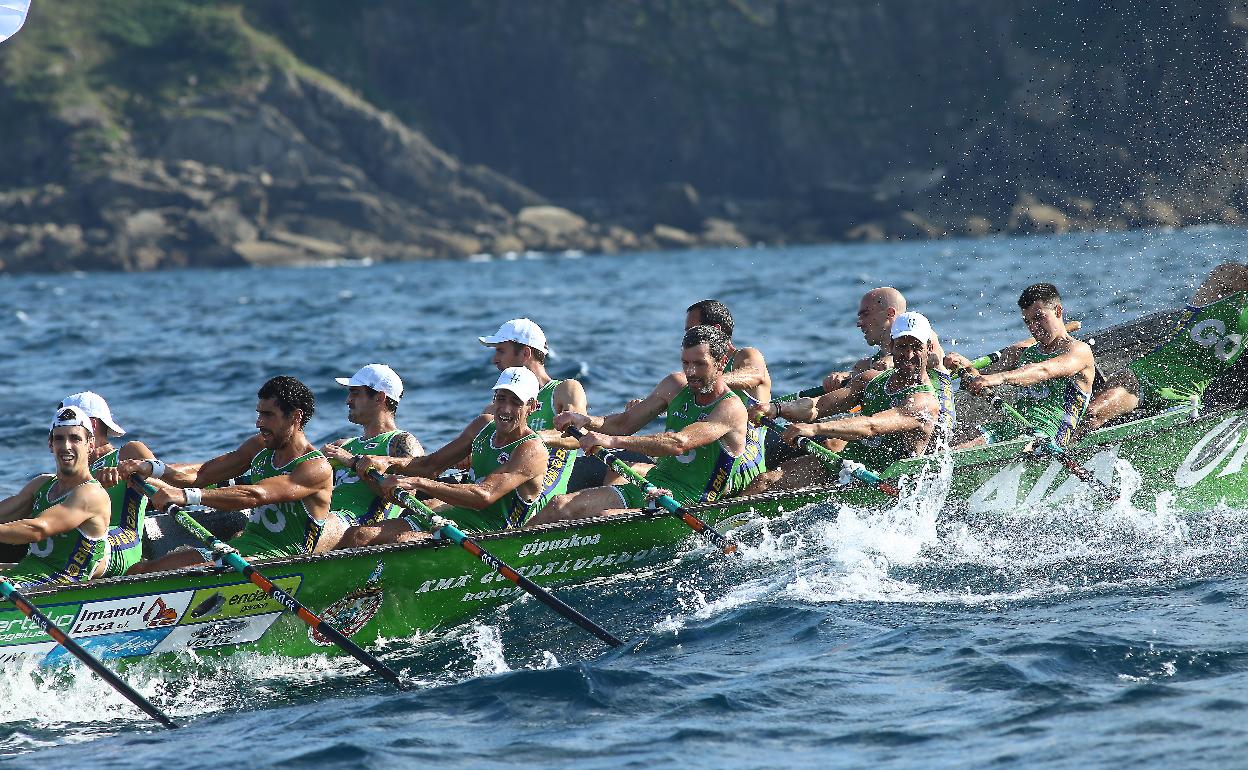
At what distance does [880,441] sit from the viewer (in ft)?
41.0

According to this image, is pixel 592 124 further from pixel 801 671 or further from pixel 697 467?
pixel 801 671

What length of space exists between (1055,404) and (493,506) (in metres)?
5.05

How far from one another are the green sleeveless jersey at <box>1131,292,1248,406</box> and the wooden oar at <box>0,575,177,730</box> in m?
9.21

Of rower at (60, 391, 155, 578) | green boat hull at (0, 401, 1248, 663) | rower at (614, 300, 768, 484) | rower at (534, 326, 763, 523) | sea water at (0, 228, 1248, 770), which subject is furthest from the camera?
rower at (614, 300, 768, 484)

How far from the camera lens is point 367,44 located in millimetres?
121688

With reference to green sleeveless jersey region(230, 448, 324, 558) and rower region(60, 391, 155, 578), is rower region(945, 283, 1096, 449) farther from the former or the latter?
rower region(60, 391, 155, 578)

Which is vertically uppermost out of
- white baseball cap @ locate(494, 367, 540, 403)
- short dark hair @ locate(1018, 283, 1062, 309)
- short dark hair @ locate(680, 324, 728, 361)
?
short dark hair @ locate(1018, 283, 1062, 309)

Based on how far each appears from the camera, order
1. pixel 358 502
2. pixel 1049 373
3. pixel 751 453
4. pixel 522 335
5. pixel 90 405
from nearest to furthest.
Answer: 1. pixel 90 405
2. pixel 358 502
3. pixel 751 453
4. pixel 522 335
5. pixel 1049 373

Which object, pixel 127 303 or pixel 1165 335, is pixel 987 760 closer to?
pixel 1165 335

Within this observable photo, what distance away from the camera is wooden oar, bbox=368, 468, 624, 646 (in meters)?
9.79

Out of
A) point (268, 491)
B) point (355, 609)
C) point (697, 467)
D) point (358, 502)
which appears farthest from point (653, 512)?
point (268, 491)

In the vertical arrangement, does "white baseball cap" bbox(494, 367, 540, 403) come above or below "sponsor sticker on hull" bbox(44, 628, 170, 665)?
above

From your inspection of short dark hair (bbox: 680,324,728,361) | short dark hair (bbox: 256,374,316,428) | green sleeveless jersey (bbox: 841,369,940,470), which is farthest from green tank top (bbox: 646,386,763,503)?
short dark hair (bbox: 256,374,316,428)

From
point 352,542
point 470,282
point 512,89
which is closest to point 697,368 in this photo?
point 352,542
